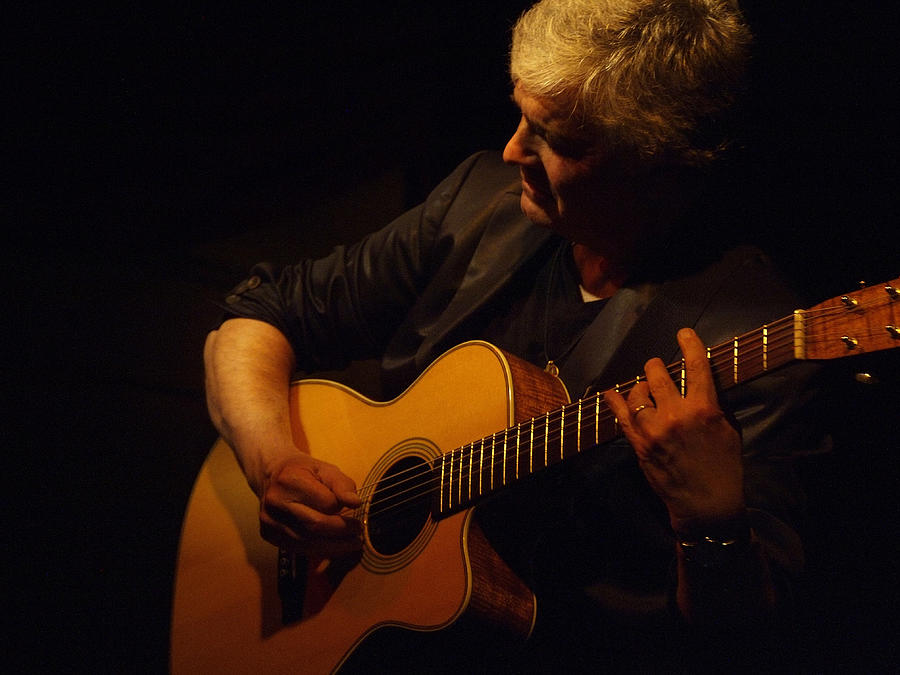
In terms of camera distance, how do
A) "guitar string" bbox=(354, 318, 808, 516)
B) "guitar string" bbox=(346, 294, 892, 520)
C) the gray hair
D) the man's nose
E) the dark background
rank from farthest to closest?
the dark background
the man's nose
the gray hair
"guitar string" bbox=(354, 318, 808, 516)
"guitar string" bbox=(346, 294, 892, 520)

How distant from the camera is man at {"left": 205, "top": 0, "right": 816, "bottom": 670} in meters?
1.11

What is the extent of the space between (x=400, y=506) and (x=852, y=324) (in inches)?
34.0

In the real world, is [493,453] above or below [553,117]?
below

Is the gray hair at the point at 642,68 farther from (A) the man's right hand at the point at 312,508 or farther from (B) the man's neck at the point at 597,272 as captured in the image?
(A) the man's right hand at the point at 312,508

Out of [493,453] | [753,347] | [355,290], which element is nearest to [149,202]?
[355,290]

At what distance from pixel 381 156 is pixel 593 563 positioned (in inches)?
78.0

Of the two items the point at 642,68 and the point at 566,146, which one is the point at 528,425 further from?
the point at 642,68

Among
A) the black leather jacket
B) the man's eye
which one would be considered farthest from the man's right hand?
the man's eye

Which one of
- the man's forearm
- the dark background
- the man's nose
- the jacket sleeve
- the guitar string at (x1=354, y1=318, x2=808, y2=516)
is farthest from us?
the dark background

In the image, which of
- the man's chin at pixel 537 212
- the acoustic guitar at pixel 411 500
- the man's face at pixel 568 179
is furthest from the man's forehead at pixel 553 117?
the acoustic guitar at pixel 411 500

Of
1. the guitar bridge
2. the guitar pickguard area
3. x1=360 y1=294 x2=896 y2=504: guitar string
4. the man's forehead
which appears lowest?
the guitar bridge

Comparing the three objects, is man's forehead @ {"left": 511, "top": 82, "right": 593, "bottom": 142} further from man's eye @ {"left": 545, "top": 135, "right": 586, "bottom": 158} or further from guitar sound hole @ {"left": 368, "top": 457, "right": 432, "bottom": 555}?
guitar sound hole @ {"left": 368, "top": 457, "right": 432, "bottom": 555}

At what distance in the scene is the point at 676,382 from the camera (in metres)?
1.16

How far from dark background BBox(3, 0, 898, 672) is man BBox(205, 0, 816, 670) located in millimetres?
944
